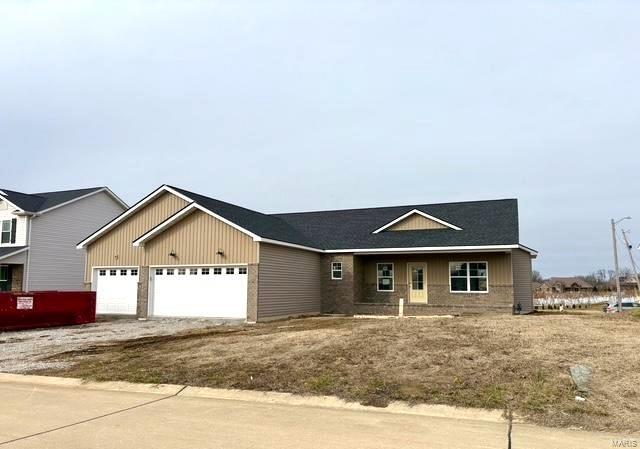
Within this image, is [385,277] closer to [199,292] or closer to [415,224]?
[415,224]

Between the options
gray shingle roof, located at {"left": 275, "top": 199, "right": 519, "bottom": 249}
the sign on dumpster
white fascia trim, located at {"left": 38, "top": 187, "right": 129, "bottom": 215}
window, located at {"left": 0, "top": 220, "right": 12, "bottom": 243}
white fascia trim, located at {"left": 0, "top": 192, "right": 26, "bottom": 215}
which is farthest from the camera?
white fascia trim, located at {"left": 38, "top": 187, "right": 129, "bottom": 215}

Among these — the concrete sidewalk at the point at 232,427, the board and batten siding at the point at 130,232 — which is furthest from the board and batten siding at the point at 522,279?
the concrete sidewalk at the point at 232,427

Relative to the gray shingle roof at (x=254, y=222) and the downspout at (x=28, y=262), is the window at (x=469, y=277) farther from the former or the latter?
the downspout at (x=28, y=262)

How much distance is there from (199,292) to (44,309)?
579 cm

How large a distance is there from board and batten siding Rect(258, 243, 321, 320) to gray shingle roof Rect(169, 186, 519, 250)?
24.9 inches

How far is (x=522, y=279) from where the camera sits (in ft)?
86.4

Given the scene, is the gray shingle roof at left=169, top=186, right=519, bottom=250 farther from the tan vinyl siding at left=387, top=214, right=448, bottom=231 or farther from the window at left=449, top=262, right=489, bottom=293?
the window at left=449, top=262, right=489, bottom=293

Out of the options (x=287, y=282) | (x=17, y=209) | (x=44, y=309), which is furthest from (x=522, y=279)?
(x=17, y=209)

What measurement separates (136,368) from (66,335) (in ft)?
27.1

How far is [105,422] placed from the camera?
7.12 m

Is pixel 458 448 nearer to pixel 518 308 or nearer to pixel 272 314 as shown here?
pixel 272 314

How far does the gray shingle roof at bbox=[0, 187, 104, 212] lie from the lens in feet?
102

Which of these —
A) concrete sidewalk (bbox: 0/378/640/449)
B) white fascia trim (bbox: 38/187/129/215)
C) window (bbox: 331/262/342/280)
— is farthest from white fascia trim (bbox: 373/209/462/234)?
concrete sidewalk (bbox: 0/378/640/449)

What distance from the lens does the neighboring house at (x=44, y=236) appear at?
99.3 feet
